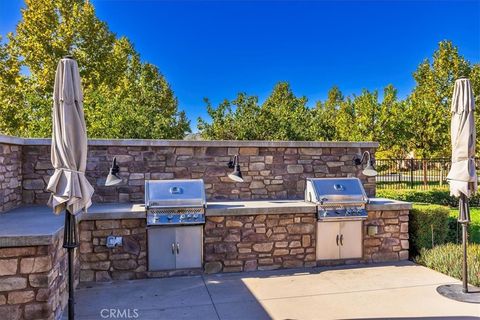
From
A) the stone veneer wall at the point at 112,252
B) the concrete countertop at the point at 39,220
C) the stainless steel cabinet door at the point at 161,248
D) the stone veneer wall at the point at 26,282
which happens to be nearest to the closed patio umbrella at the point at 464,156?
the stainless steel cabinet door at the point at 161,248

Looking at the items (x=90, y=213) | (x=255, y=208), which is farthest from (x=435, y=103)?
(x=90, y=213)

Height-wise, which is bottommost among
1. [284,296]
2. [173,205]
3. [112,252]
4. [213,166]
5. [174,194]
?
[284,296]

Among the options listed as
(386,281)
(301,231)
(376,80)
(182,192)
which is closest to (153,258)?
(182,192)

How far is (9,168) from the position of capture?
5379mm

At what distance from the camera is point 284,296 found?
4.46 m

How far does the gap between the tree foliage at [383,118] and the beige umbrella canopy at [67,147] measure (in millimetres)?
10056

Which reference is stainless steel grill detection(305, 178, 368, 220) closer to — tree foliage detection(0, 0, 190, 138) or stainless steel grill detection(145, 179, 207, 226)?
stainless steel grill detection(145, 179, 207, 226)

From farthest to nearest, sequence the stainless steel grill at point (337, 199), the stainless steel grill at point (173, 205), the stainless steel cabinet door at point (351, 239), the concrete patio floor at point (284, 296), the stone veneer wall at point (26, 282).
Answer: the stainless steel cabinet door at point (351, 239) < the stainless steel grill at point (337, 199) < the stainless steel grill at point (173, 205) < the concrete patio floor at point (284, 296) < the stone veneer wall at point (26, 282)

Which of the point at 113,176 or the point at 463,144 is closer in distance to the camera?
the point at 463,144

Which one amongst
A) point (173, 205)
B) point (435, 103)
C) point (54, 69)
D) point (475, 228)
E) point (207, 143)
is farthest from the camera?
point (435, 103)

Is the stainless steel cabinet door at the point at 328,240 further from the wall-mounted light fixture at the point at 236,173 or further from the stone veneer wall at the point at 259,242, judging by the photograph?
the wall-mounted light fixture at the point at 236,173

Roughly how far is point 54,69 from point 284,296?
38.4 feet

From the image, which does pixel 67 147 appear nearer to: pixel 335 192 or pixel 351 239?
pixel 335 192

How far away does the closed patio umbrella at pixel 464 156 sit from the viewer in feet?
14.2
